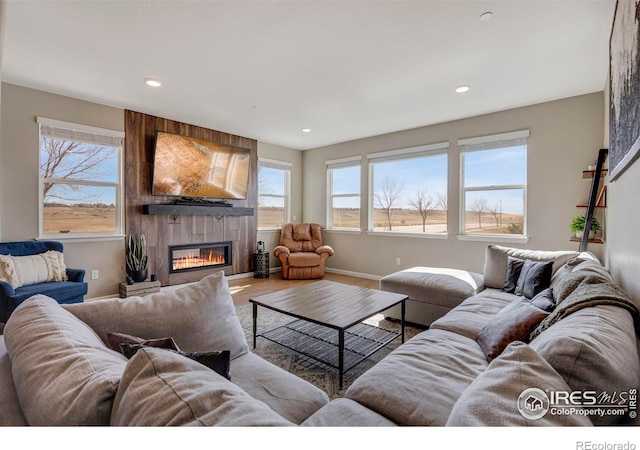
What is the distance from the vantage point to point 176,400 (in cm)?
61

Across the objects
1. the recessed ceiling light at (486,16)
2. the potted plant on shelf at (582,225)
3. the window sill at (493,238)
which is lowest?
the window sill at (493,238)

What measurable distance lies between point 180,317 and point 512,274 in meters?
2.84

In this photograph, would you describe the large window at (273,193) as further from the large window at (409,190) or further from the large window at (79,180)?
the large window at (79,180)

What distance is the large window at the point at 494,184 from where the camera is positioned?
389 cm

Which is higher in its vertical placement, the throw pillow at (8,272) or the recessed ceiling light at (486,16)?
the recessed ceiling light at (486,16)

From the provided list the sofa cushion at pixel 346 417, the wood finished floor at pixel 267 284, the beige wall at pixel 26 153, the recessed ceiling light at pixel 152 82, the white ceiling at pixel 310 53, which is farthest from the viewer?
the wood finished floor at pixel 267 284

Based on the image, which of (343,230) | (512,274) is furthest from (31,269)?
(512,274)

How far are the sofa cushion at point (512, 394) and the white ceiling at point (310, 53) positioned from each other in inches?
83.3

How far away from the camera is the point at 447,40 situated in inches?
92.0

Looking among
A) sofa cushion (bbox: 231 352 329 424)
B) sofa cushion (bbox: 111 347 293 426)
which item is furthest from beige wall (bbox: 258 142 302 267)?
sofa cushion (bbox: 111 347 293 426)

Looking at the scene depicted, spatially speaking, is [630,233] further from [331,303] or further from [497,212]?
[497,212]

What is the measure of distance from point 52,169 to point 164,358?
4.05 metres

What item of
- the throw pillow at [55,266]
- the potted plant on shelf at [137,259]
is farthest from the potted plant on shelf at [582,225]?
the throw pillow at [55,266]
